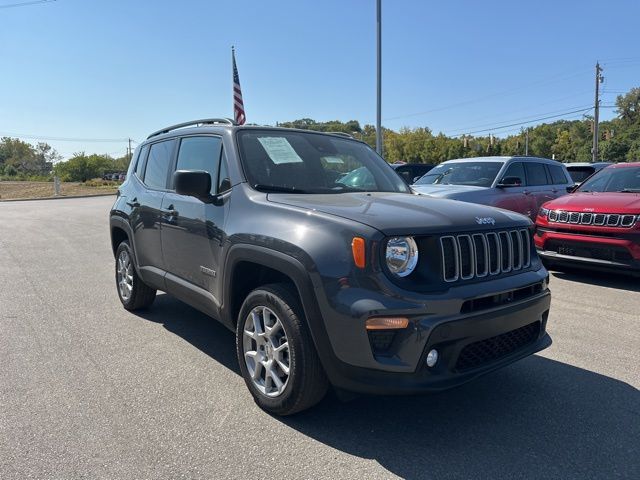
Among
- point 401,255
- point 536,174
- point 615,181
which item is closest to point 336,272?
point 401,255

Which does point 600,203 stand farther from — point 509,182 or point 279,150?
point 279,150

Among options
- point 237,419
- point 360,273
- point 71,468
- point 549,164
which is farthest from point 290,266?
point 549,164

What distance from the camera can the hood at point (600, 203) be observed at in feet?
21.9

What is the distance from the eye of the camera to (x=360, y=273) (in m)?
2.74

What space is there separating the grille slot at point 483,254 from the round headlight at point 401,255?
0.59 ft

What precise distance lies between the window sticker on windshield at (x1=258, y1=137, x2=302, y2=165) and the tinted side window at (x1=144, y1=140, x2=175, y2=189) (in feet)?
4.14

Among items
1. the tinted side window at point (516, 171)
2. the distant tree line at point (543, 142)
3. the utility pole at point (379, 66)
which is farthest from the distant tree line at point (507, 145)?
the tinted side window at point (516, 171)

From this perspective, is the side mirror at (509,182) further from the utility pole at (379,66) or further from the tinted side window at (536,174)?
the utility pole at (379,66)

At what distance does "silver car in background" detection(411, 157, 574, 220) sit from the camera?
29.5 feet

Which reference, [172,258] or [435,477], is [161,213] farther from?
[435,477]

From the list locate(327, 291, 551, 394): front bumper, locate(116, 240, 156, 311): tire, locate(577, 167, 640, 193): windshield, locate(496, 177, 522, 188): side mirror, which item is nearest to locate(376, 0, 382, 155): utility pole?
locate(496, 177, 522, 188): side mirror

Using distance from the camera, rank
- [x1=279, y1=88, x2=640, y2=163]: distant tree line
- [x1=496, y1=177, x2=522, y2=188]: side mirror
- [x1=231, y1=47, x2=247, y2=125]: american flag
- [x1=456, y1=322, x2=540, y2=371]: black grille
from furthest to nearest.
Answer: [x1=279, y1=88, x2=640, y2=163]: distant tree line → [x1=231, y1=47, x2=247, y2=125]: american flag → [x1=496, y1=177, x2=522, y2=188]: side mirror → [x1=456, y1=322, x2=540, y2=371]: black grille

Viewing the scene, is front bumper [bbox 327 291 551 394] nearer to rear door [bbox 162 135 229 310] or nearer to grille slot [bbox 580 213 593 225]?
rear door [bbox 162 135 229 310]

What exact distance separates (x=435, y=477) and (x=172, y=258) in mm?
2827
